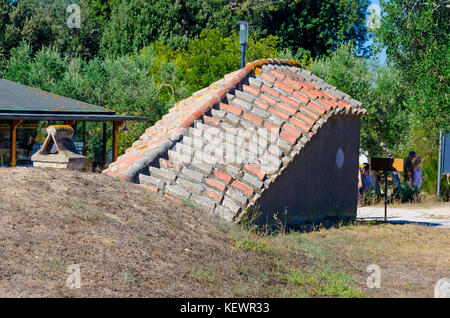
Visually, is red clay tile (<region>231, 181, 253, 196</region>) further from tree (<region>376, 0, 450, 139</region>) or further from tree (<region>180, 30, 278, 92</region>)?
tree (<region>180, 30, 278, 92</region>)

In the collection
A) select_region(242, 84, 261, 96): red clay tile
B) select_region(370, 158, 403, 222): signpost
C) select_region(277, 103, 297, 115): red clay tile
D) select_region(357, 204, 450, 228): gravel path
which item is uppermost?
select_region(242, 84, 261, 96): red clay tile

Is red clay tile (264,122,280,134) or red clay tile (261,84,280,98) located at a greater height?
red clay tile (261,84,280,98)

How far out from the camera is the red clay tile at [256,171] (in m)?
8.40

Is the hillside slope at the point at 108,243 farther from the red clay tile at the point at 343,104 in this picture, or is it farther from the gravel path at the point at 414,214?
the gravel path at the point at 414,214

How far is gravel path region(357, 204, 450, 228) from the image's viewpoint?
1425 centimetres

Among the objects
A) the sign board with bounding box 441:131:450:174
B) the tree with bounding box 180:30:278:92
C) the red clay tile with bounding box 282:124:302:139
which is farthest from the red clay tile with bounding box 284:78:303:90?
the tree with bounding box 180:30:278:92

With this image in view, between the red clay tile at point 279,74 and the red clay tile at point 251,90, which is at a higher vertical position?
the red clay tile at point 279,74

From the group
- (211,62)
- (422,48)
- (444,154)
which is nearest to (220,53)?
(211,62)

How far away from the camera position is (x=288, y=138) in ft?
29.7

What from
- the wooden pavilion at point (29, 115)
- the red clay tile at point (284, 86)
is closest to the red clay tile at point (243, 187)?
→ the red clay tile at point (284, 86)

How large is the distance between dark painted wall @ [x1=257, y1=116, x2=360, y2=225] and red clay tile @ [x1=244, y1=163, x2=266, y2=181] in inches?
9.1
